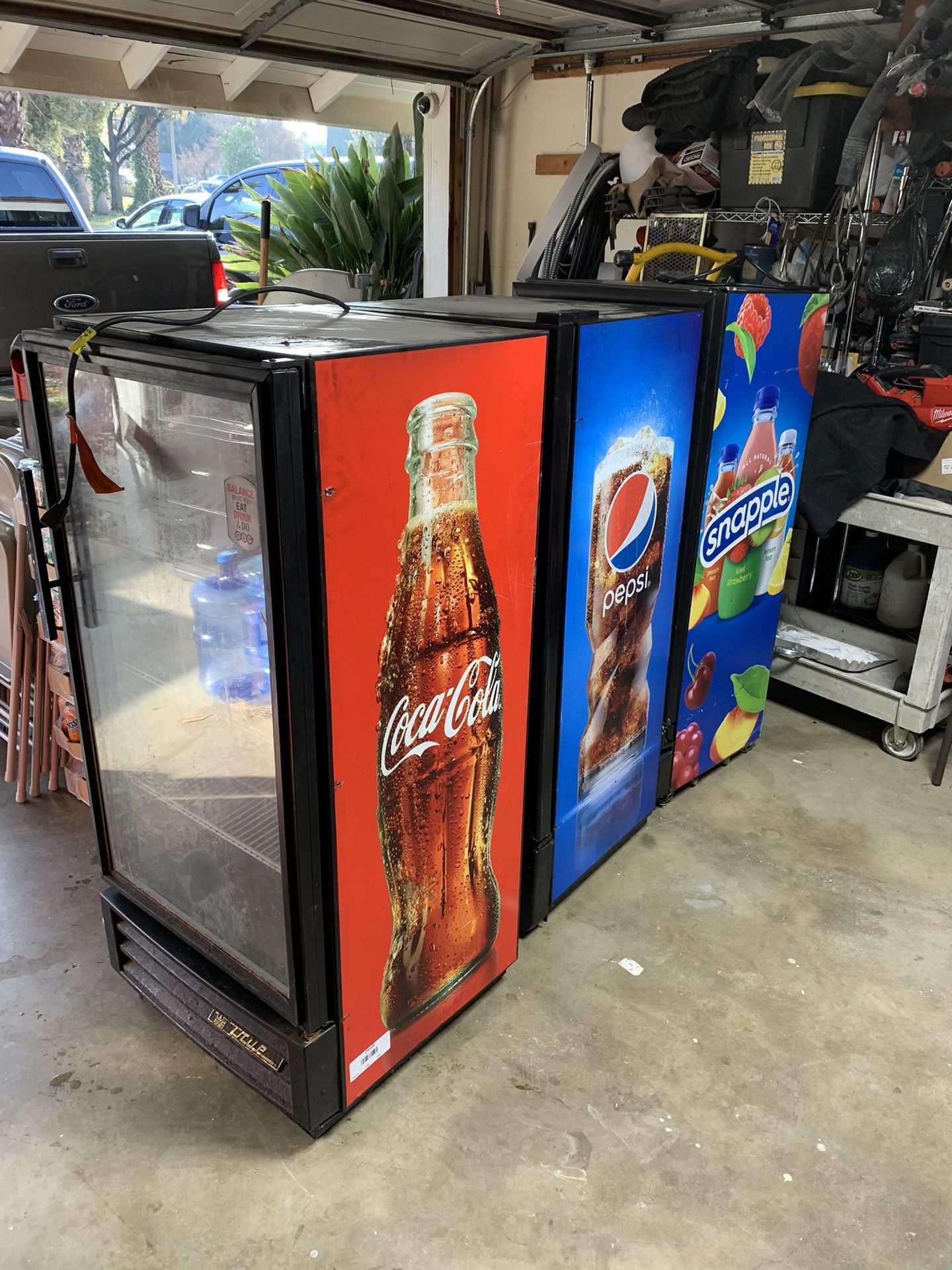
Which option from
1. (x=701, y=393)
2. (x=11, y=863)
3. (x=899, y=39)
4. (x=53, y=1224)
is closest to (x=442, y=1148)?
(x=53, y=1224)

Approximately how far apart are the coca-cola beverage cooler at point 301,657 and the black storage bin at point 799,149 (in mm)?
2222

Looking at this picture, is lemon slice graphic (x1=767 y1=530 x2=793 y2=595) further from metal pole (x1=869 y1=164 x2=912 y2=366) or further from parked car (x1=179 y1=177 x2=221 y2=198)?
parked car (x1=179 y1=177 x2=221 y2=198)

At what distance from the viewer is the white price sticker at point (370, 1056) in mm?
1800

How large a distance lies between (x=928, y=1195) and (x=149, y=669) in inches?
72.3

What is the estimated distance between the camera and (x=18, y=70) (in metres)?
5.19

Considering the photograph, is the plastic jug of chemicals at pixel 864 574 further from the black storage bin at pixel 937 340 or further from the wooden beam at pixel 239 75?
the wooden beam at pixel 239 75

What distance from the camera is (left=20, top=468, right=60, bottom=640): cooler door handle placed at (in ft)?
5.72

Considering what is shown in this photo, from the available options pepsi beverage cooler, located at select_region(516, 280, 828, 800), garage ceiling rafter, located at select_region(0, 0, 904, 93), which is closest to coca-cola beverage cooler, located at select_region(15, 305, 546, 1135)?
pepsi beverage cooler, located at select_region(516, 280, 828, 800)

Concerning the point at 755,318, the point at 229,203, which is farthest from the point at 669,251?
the point at 229,203

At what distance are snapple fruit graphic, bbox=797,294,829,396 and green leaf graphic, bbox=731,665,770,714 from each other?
3.09ft

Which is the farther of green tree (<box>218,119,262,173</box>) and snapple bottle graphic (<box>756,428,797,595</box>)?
green tree (<box>218,119,262,173</box>)

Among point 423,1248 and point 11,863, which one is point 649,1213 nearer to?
point 423,1248

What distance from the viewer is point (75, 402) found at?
165 cm

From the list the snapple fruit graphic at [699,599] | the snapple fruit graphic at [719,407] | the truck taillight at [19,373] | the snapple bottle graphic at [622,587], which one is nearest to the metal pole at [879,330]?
the snapple fruit graphic at [719,407]
